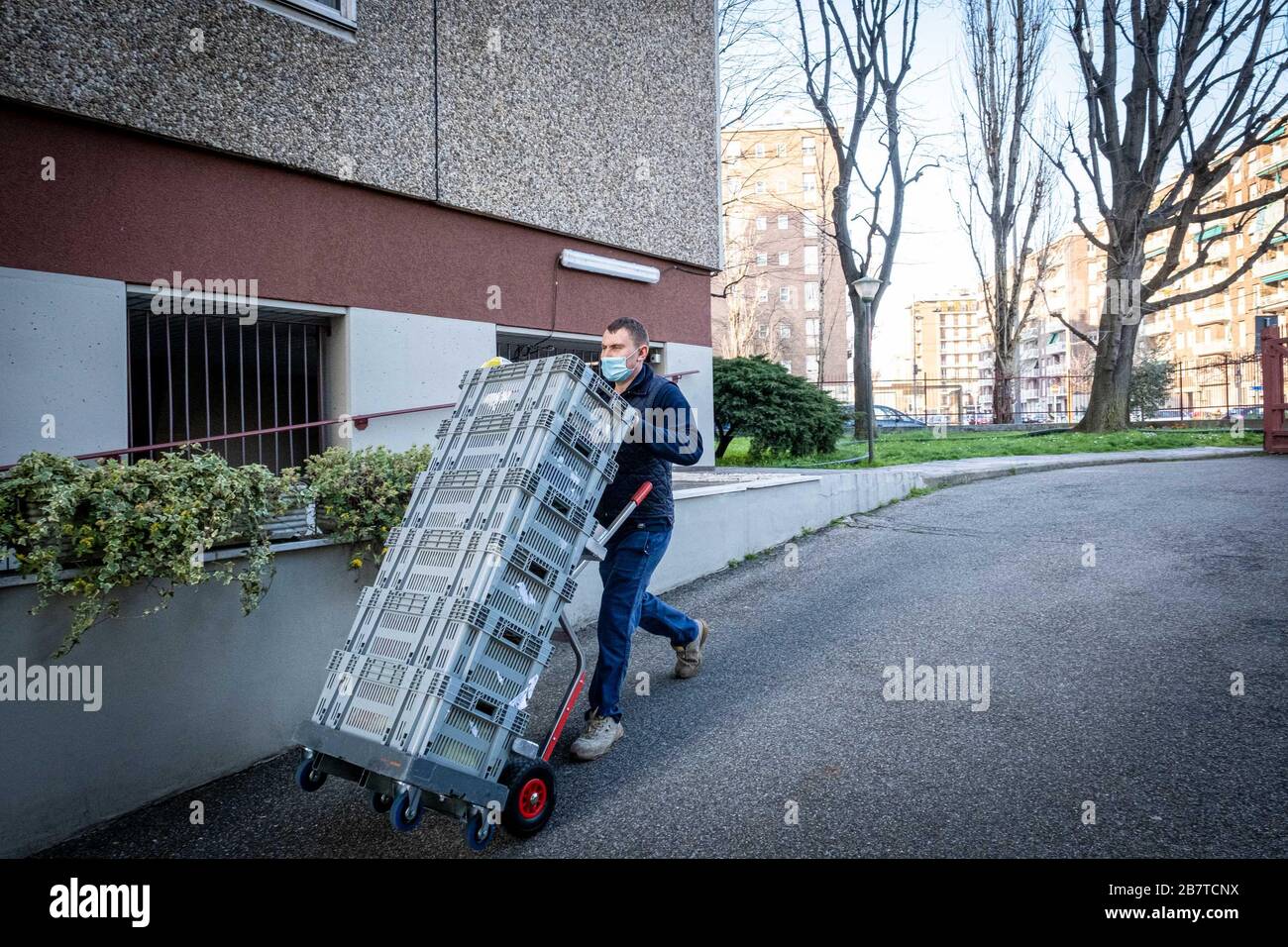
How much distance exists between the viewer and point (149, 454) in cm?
662

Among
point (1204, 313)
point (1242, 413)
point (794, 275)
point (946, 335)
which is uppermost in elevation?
point (946, 335)

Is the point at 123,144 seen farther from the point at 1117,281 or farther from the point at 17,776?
the point at 1117,281

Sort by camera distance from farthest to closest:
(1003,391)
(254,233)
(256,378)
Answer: (1003,391)
(256,378)
(254,233)

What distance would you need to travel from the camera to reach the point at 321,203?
707 centimetres

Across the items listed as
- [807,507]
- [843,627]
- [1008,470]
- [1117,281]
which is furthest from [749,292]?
[843,627]

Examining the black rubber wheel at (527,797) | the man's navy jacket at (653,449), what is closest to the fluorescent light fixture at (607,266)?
the man's navy jacket at (653,449)

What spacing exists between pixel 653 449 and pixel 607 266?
18.9 ft

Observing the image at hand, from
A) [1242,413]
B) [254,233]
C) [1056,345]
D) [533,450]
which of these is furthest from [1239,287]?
[533,450]

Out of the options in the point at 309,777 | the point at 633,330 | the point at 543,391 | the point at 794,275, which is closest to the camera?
the point at 309,777

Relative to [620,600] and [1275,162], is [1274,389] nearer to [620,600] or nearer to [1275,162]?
[620,600]

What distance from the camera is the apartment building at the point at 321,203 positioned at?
5621mm

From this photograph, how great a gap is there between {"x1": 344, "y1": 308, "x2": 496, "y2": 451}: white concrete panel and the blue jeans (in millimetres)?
3567

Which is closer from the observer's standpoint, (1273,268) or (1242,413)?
(1242,413)
